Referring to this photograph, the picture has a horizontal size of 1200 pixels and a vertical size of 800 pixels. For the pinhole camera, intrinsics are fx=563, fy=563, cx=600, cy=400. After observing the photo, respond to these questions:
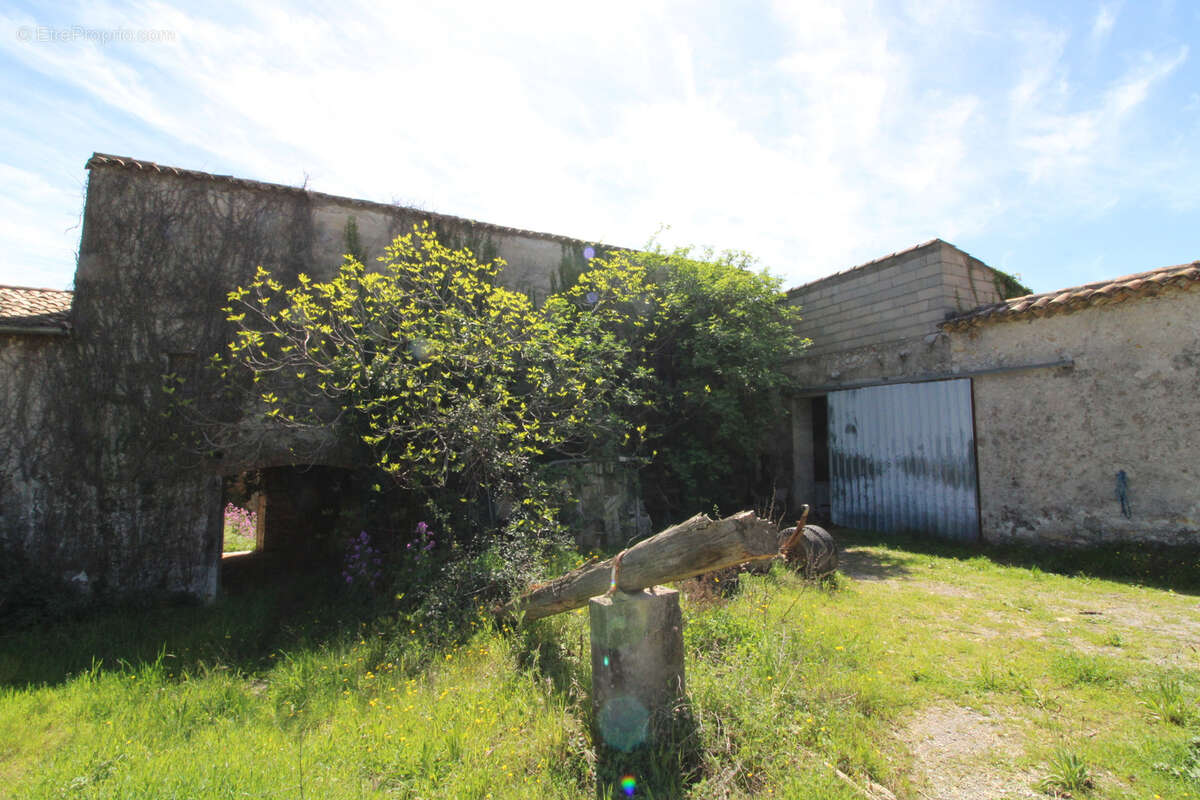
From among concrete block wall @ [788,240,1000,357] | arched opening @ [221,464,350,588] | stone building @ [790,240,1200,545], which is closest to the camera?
stone building @ [790,240,1200,545]

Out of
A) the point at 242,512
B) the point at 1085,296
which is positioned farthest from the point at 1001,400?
the point at 242,512

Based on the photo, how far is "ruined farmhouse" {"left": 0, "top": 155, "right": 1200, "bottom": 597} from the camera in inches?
267

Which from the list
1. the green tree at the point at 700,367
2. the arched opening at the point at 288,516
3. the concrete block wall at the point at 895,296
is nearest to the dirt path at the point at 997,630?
the green tree at the point at 700,367

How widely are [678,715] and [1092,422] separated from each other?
7423 millimetres

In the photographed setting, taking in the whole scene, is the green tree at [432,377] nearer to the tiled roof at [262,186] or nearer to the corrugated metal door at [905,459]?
the tiled roof at [262,186]

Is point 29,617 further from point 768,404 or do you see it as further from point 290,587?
point 768,404

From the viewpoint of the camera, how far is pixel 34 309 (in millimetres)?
7215

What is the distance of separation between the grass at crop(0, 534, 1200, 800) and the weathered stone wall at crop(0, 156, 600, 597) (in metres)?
1.24

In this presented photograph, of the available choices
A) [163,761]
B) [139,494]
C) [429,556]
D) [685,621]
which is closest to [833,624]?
[685,621]

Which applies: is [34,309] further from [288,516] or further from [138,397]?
[288,516]

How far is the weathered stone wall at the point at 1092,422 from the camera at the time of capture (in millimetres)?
6711

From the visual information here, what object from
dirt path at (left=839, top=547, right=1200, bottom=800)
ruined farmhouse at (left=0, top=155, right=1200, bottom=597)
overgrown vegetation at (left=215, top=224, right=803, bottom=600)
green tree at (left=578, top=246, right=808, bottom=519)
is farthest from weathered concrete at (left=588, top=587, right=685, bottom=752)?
green tree at (left=578, top=246, right=808, bottom=519)

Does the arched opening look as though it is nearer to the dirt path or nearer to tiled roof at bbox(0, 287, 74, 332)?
tiled roof at bbox(0, 287, 74, 332)

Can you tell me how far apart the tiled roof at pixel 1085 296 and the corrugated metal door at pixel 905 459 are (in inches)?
40.3
